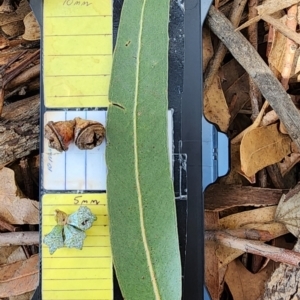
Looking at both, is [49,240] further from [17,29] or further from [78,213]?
[17,29]

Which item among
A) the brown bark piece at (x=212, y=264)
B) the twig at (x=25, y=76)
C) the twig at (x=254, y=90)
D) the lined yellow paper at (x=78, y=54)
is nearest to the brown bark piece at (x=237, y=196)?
the brown bark piece at (x=212, y=264)

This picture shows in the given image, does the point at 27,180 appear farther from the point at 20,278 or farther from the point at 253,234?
the point at 253,234

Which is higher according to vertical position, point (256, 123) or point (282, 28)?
point (282, 28)

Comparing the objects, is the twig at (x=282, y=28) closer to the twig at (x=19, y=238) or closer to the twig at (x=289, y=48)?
the twig at (x=289, y=48)

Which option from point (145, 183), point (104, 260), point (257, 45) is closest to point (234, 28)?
point (257, 45)

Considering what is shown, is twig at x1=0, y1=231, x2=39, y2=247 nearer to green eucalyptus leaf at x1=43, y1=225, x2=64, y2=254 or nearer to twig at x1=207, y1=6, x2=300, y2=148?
green eucalyptus leaf at x1=43, y1=225, x2=64, y2=254

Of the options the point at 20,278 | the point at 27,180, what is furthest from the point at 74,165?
the point at 20,278
